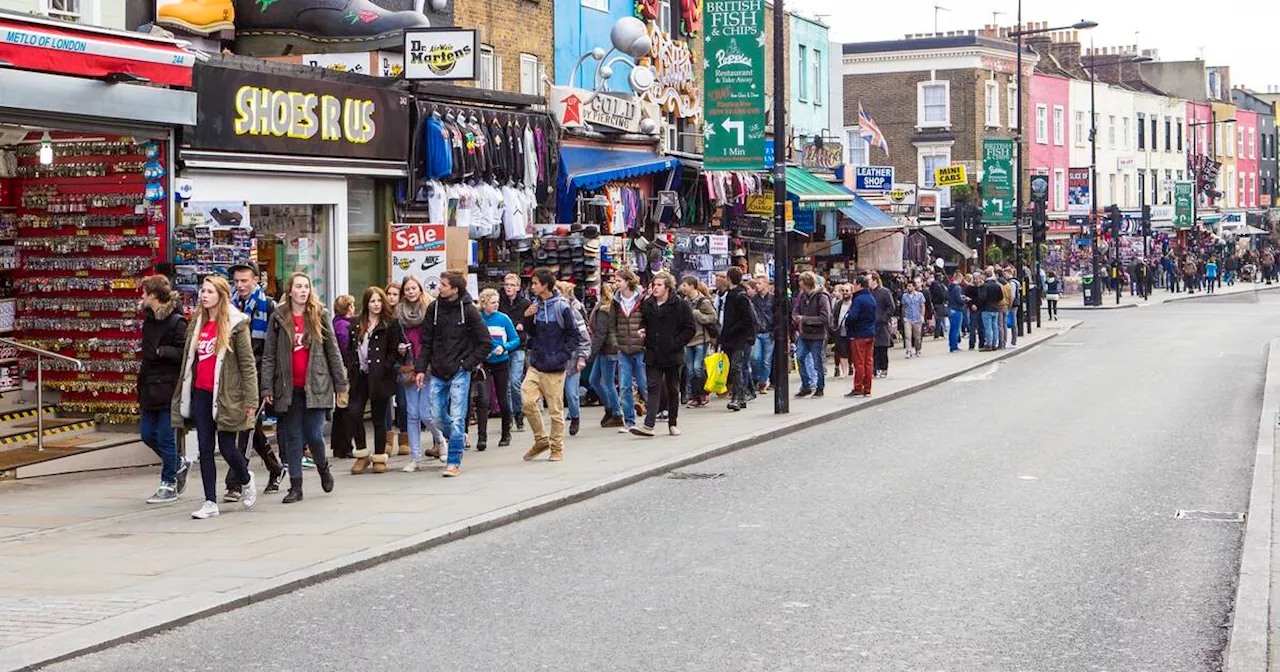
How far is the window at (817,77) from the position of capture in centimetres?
4656

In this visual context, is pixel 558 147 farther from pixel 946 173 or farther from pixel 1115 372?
pixel 946 173

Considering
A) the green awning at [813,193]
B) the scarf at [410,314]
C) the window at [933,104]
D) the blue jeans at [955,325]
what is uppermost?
the window at [933,104]

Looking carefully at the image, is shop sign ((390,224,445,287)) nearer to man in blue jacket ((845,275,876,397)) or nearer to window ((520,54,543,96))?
man in blue jacket ((845,275,876,397))

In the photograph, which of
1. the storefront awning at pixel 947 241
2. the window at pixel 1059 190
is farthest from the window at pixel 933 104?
the storefront awning at pixel 947 241

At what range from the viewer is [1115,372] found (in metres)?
29.5

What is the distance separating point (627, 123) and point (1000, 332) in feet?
45.7

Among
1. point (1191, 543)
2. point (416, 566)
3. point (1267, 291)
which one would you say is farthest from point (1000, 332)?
point (1267, 291)

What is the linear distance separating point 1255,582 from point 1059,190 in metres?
65.8

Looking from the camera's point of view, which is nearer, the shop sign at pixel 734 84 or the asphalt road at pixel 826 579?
the asphalt road at pixel 826 579

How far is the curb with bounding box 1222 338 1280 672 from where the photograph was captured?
795 centimetres

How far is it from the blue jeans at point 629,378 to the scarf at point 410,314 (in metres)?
3.91

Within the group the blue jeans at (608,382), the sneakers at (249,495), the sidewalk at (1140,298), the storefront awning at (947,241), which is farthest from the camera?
the sidewalk at (1140,298)

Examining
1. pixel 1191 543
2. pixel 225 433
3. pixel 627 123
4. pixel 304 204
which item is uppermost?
pixel 627 123

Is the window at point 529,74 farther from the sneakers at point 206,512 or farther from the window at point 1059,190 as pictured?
the window at point 1059,190
